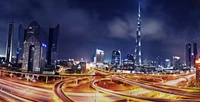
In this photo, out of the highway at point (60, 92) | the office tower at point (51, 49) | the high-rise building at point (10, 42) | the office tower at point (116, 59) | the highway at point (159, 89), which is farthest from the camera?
the office tower at point (116, 59)

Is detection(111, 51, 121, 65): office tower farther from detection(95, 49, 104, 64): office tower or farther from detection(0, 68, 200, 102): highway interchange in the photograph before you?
detection(0, 68, 200, 102): highway interchange

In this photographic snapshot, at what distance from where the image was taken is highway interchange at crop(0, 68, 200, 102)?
5.65 m

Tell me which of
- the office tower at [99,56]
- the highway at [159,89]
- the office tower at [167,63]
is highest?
the office tower at [99,56]

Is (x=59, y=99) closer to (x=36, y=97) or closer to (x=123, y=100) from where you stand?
(x=36, y=97)

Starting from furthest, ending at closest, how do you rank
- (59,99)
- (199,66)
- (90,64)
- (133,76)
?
(199,66) < (90,64) < (133,76) < (59,99)

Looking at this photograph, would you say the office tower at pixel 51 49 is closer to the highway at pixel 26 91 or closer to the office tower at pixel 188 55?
the highway at pixel 26 91

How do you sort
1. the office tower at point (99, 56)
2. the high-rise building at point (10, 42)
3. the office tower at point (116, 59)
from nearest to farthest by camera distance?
the high-rise building at point (10, 42) < the office tower at point (99, 56) < the office tower at point (116, 59)

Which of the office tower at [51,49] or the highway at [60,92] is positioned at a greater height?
the office tower at [51,49]

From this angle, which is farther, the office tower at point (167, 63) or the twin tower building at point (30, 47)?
the office tower at point (167, 63)

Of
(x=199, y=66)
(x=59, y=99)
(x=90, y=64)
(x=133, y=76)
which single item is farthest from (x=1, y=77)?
(x=199, y=66)

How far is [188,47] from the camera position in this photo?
9.70m

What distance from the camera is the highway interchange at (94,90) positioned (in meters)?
5.65

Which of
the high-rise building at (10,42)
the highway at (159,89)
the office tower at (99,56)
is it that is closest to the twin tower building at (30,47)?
the high-rise building at (10,42)

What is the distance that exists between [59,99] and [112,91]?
1.67 meters
